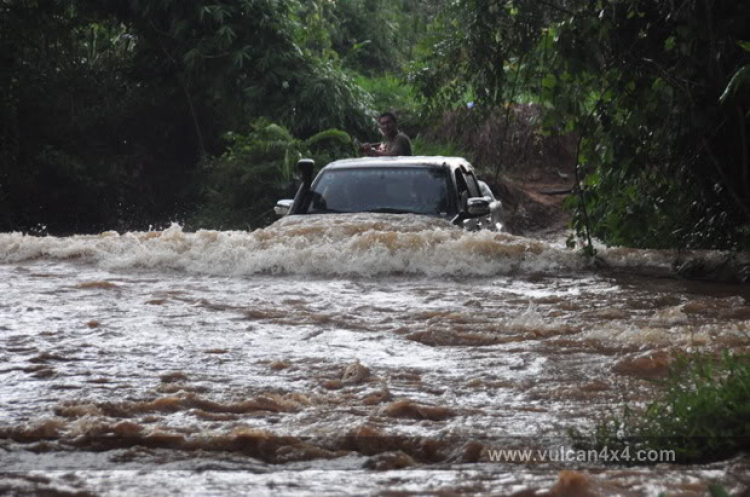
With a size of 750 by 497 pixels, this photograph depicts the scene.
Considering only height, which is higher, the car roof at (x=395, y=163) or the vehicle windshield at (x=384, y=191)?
the car roof at (x=395, y=163)

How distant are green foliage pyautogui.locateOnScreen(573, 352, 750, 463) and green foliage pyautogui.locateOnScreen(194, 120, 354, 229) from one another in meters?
13.0

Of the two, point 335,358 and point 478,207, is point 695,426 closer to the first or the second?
point 335,358

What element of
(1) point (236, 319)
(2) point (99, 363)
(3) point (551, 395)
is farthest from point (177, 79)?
(3) point (551, 395)

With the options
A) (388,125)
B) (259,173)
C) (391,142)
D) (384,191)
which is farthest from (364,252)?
(259,173)

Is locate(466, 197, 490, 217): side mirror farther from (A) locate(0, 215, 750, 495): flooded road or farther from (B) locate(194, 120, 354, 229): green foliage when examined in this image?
(B) locate(194, 120, 354, 229): green foliage

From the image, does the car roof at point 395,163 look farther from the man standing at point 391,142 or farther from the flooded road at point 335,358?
the man standing at point 391,142

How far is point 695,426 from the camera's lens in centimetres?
399

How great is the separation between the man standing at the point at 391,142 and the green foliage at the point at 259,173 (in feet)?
12.7

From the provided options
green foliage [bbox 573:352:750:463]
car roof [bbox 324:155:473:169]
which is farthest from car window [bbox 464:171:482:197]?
green foliage [bbox 573:352:750:463]

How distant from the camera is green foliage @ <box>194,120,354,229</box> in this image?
17.5m

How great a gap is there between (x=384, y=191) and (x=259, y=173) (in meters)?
7.98

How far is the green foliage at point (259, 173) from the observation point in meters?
17.5

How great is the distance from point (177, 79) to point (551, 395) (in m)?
16.4

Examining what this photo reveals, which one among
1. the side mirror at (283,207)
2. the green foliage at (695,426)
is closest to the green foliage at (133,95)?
the side mirror at (283,207)
